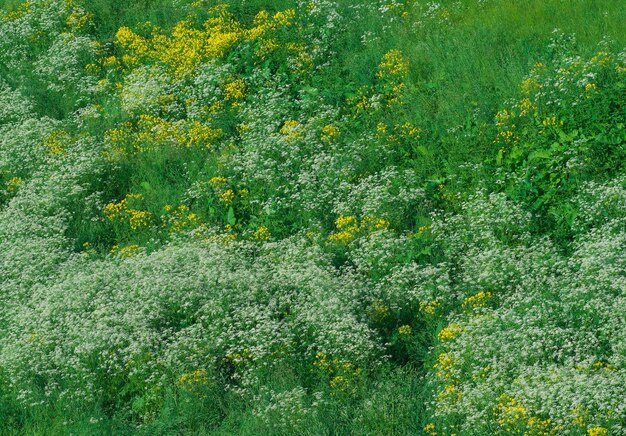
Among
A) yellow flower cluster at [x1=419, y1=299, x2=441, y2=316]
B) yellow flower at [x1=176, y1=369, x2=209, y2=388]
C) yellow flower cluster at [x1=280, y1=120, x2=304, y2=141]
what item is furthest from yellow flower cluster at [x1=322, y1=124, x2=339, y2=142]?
yellow flower at [x1=176, y1=369, x2=209, y2=388]

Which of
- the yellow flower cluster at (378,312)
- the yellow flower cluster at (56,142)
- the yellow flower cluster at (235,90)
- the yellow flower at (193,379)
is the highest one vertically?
the yellow flower cluster at (235,90)

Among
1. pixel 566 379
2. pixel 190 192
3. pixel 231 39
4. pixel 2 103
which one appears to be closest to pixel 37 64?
pixel 2 103

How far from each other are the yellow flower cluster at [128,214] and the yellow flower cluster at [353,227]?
9.23 feet

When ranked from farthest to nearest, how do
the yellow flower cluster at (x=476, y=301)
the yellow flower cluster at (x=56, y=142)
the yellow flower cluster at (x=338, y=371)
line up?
the yellow flower cluster at (x=56, y=142) < the yellow flower cluster at (x=476, y=301) < the yellow flower cluster at (x=338, y=371)

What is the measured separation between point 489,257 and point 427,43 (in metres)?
5.08

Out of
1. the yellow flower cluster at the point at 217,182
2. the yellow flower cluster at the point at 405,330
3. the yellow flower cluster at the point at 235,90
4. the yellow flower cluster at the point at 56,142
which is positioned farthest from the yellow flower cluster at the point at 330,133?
the yellow flower cluster at the point at 56,142

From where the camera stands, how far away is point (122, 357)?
10250mm

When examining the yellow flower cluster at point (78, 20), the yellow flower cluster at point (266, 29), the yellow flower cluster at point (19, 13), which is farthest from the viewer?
the yellow flower cluster at point (19, 13)

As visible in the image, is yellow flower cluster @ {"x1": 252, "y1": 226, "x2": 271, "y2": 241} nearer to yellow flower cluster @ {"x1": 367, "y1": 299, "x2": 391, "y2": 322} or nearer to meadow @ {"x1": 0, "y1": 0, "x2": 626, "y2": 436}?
meadow @ {"x1": 0, "y1": 0, "x2": 626, "y2": 436}

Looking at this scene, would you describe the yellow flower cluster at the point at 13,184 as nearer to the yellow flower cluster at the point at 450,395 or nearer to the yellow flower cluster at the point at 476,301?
the yellow flower cluster at the point at 476,301

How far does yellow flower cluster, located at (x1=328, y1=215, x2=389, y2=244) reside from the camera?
11688 mm

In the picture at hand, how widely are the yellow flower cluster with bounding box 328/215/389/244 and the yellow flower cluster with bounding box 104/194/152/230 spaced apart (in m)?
2.81

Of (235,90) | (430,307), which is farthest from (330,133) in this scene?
(430,307)

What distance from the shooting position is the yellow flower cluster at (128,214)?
13136 millimetres
